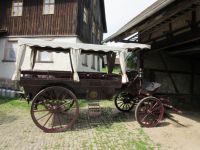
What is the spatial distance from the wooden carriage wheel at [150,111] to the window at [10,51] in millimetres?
11440

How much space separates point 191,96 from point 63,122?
7.06 m

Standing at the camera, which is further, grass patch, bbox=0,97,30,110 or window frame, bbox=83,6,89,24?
window frame, bbox=83,6,89,24

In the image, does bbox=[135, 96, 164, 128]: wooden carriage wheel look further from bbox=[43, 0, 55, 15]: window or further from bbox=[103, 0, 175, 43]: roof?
bbox=[43, 0, 55, 15]: window

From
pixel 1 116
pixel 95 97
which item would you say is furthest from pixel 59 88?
pixel 1 116

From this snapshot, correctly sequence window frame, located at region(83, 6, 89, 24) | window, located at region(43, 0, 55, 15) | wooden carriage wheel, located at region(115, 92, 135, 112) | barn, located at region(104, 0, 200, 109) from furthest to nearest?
window frame, located at region(83, 6, 89, 24)
window, located at region(43, 0, 55, 15)
barn, located at region(104, 0, 200, 109)
wooden carriage wheel, located at region(115, 92, 135, 112)

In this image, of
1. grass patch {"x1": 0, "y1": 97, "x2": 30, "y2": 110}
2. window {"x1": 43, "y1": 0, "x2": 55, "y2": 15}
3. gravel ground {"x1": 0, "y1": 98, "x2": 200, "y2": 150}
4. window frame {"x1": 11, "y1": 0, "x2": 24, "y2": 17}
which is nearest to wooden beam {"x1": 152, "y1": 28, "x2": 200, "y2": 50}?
gravel ground {"x1": 0, "y1": 98, "x2": 200, "y2": 150}

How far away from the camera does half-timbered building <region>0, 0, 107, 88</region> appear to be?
15680 millimetres

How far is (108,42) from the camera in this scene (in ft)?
40.4

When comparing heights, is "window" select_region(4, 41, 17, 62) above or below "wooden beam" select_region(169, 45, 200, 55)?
above

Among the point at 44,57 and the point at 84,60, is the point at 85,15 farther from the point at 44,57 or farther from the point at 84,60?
the point at 44,57

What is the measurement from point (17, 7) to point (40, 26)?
2222 mm

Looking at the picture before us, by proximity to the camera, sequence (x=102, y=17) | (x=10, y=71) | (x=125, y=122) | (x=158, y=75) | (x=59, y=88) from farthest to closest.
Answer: (x=102, y=17) → (x=10, y=71) → (x=158, y=75) → (x=125, y=122) → (x=59, y=88)

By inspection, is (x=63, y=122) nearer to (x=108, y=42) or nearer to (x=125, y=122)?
(x=125, y=122)

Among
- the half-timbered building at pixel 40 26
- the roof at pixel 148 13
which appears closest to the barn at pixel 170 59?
the roof at pixel 148 13
